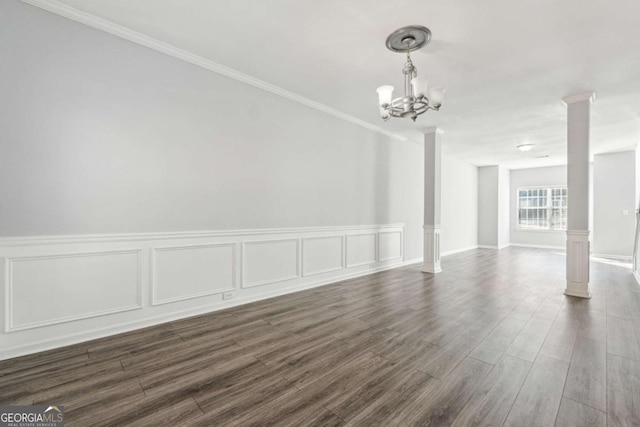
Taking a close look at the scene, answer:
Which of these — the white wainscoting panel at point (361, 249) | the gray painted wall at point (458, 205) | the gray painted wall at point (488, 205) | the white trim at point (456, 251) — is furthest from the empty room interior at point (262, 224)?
the gray painted wall at point (488, 205)

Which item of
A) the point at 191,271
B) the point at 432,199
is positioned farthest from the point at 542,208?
the point at 191,271

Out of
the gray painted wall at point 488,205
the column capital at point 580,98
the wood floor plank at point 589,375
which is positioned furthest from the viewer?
the gray painted wall at point 488,205

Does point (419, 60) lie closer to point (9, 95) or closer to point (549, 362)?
point (549, 362)

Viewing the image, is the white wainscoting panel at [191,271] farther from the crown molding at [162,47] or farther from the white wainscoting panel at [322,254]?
the crown molding at [162,47]

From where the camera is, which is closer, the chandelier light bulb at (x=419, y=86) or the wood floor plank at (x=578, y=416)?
the wood floor plank at (x=578, y=416)

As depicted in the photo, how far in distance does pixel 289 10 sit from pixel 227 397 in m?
2.94

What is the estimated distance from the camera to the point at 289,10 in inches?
93.8

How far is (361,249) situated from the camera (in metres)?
5.35

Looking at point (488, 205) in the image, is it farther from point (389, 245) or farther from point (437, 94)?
point (437, 94)

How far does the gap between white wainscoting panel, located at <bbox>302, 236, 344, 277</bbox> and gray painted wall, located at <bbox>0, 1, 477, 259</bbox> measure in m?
0.32

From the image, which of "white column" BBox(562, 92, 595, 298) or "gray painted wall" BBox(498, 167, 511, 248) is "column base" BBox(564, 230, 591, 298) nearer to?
"white column" BBox(562, 92, 595, 298)

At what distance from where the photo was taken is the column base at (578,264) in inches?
158

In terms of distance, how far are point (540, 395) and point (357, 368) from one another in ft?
3.89

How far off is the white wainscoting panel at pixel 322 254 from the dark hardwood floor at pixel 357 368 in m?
0.85
